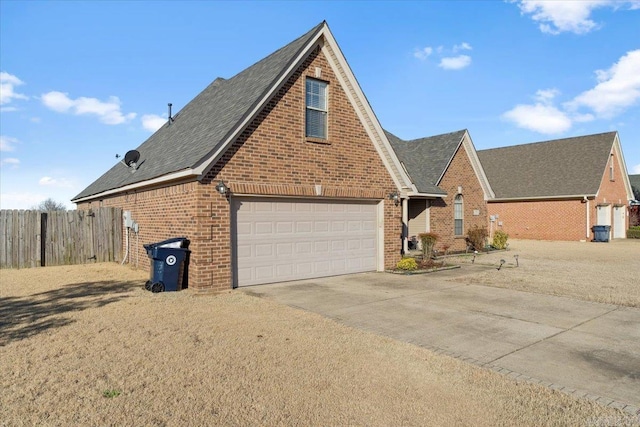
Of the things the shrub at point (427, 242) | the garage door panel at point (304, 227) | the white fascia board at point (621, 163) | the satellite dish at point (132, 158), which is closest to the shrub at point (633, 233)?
the white fascia board at point (621, 163)

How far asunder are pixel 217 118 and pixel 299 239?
4192 mm

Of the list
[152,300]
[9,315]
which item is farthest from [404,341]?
[9,315]

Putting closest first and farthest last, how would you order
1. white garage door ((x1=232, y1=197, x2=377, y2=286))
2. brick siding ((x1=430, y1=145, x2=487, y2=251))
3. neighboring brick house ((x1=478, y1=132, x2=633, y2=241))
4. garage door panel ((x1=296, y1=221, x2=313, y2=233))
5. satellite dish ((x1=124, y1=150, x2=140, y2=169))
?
1. white garage door ((x1=232, y1=197, x2=377, y2=286))
2. garage door panel ((x1=296, y1=221, x2=313, y2=233))
3. satellite dish ((x1=124, y1=150, x2=140, y2=169))
4. brick siding ((x1=430, y1=145, x2=487, y2=251))
5. neighboring brick house ((x1=478, y1=132, x2=633, y2=241))

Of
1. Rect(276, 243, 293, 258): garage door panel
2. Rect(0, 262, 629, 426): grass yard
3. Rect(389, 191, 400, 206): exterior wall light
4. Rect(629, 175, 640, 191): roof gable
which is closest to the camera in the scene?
Rect(0, 262, 629, 426): grass yard

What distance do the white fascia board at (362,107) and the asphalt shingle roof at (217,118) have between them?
2.69ft

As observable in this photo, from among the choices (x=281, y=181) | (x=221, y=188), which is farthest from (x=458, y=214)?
(x=221, y=188)

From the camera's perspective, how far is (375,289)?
1028 centimetres

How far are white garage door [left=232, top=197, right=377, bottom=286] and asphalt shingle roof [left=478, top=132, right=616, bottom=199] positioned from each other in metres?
20.5

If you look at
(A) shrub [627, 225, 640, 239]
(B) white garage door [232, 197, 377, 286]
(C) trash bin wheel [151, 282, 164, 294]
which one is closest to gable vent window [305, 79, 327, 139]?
(B) white garage door [232, 197, 377, 286]

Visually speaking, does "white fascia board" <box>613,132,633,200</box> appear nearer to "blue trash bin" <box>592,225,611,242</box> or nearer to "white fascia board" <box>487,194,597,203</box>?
"white fascia board" <box>487,194,597,203</box>

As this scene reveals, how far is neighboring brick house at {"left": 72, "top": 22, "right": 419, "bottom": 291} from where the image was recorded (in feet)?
32.4

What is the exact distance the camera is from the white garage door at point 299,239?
10508mm

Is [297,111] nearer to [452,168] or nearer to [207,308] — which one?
[207,308]

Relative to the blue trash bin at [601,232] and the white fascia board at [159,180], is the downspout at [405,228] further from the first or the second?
the blue trash bin at [601,232]
